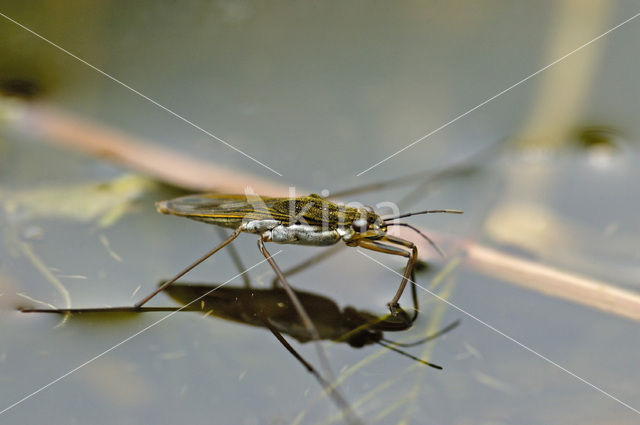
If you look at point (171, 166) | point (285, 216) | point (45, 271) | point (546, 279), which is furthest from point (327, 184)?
point (45, 271)

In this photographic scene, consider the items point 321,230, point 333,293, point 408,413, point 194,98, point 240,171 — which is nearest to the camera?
point 408,413

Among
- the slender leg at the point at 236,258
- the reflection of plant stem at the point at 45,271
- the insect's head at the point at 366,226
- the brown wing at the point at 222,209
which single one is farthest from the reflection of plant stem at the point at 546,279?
the reflection of plant stem at the point at 45,271

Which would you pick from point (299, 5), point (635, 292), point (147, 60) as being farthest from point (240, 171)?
point (635, 292)

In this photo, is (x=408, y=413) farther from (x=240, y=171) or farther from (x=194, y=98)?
(x=194, y=98)

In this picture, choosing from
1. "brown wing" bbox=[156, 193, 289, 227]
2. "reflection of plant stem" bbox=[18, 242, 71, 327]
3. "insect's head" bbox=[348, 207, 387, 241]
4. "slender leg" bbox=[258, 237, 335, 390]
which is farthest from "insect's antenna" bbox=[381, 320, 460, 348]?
"reflection of plant stem" bbox=[18, 242, 71, 327]

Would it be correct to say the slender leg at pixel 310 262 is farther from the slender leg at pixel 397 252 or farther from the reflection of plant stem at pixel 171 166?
the reflection of plant stem at pixel 171 166
